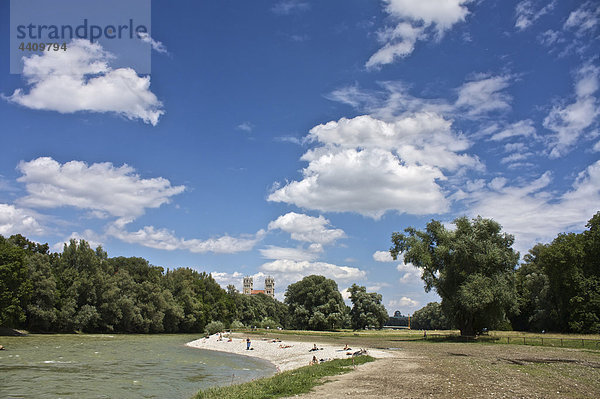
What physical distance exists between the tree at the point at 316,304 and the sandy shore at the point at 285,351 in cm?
3626

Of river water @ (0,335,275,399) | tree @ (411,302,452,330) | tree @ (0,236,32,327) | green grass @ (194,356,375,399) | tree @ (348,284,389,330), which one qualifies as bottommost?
tree @ (411,302,452,330)

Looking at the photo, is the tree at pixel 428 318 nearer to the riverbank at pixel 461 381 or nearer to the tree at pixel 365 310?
the tree at pixel 365 310

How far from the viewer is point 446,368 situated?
2902cm

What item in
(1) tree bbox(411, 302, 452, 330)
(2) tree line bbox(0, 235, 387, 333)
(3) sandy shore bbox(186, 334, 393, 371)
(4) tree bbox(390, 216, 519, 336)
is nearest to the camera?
(3) sandy shore bbox(186, 334, 393, 371)

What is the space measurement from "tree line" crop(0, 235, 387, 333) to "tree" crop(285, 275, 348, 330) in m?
0.27

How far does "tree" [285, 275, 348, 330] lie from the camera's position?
359 ft

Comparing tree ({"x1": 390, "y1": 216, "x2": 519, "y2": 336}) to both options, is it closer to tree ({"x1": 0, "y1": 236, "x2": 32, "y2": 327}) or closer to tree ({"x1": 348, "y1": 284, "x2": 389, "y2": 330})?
tree ({"x1": 348, "y1": 284, "x2": 389, "y2": 330})

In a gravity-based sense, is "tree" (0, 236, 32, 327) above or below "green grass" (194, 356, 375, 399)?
above

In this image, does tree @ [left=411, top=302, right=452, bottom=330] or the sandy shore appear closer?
the sandy shore

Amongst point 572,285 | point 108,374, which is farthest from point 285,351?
point 572,285

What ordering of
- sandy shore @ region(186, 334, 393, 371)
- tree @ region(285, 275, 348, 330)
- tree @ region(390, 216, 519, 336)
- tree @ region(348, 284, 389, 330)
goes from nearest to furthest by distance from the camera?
sandy shore @ region(186, 334, 393, 371), tree @ region(390, 216, 519, 336), tree @ region(285, 275, 348, 330), tree @ region(348, 284, 389, 330)

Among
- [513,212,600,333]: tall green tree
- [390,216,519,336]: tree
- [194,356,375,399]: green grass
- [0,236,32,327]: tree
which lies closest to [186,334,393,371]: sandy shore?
[194,356,375,399]: green grass

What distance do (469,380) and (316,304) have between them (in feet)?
305

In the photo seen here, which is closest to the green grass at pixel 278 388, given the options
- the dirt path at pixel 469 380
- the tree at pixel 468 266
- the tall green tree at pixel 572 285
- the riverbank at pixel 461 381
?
the riverbank at pixel 461 381
